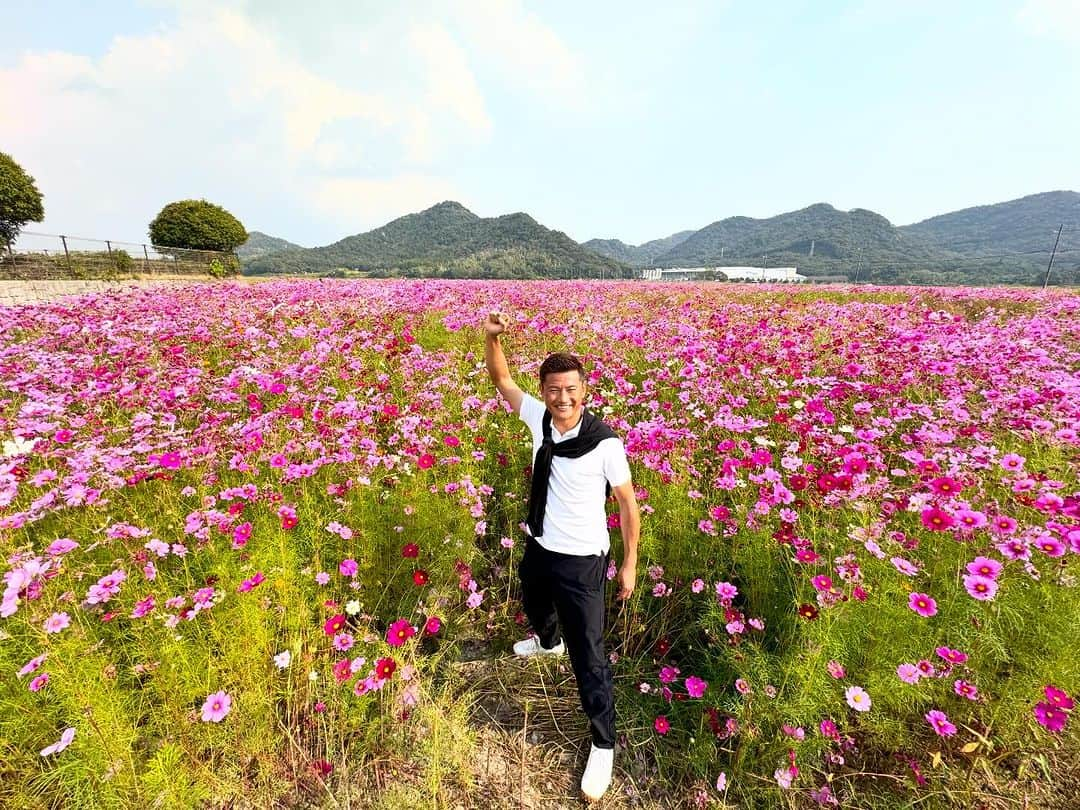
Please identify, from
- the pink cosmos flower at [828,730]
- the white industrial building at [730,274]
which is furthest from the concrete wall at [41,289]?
the white industrial building at [730,274]

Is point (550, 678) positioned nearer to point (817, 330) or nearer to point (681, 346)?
point (681, 346)

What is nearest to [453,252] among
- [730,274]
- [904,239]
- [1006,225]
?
[730,274]

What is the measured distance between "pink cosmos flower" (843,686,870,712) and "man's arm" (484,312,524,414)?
1732 millimetres

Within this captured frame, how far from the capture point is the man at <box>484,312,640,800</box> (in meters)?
1.78

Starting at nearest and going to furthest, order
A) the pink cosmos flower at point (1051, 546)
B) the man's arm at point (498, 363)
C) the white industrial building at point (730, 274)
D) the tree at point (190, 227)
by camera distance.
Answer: the pink cosmos flower at point (1051, 546) → the man's arm at point (498, 363) → the tree at point (190, 227) → the white industrial building at point (730, 274)

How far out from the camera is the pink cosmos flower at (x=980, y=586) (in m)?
1.59

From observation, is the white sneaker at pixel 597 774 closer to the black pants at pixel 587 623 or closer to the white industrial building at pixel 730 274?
the black pants at pixel 587 623

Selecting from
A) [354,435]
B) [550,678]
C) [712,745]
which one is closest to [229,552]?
[354,435]

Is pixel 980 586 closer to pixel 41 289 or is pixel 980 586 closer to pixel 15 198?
pixel 41 289

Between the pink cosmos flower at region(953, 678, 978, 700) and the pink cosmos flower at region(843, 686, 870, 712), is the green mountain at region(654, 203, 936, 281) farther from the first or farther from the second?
the pink cosmos flower at region(843, 686, 870, 712)

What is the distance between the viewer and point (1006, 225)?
168125 mm

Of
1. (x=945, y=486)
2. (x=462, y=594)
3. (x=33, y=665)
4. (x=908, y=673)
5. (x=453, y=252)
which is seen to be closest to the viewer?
(x=33, y=665)

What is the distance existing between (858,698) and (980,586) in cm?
62

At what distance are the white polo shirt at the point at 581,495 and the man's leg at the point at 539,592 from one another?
3.8 inches
